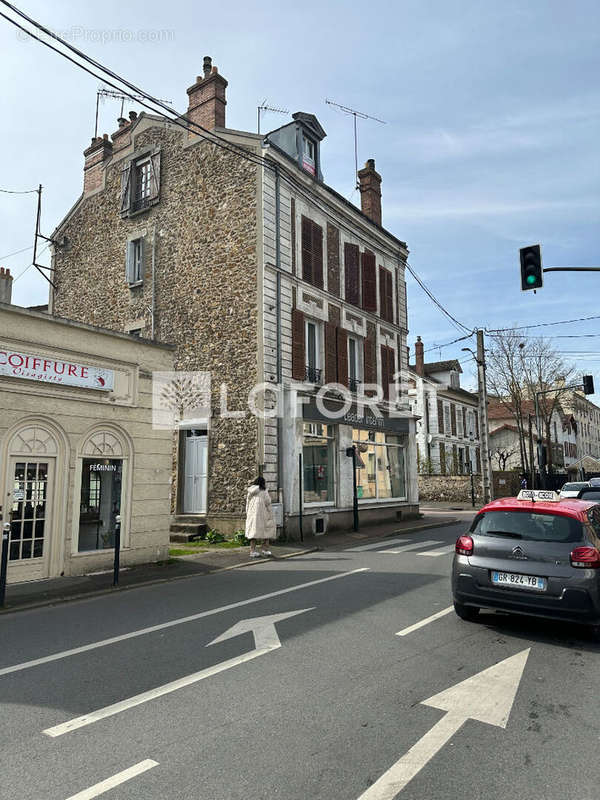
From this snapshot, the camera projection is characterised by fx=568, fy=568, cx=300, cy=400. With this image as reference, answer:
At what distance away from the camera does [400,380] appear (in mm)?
23406

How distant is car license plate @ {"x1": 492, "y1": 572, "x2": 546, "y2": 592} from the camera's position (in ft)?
19.6

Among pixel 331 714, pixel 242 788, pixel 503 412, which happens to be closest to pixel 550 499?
pixel 331 714

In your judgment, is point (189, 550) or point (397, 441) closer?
point (189, 550)

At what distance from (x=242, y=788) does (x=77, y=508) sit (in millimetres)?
8149

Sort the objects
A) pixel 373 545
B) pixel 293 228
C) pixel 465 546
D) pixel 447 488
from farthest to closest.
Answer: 1. pixel 447 488
2. pixel 293 228
3. pixel 373 545
4. pixel 465 546

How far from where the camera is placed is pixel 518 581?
6086 millimetres

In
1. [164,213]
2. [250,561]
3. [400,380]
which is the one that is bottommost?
[250,561]

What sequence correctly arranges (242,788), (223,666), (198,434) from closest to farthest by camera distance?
(242,788), (223,666), (198,434)

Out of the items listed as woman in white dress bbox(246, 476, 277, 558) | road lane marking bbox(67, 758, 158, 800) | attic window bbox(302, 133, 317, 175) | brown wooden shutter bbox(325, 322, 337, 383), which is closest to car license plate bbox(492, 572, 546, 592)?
road lane marking bbox(67, 758, 158, 800)

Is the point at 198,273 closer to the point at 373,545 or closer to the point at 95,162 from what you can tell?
the point at 95,162

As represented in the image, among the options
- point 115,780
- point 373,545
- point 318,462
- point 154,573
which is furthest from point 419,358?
point 115,780

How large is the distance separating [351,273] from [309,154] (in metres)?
4.48

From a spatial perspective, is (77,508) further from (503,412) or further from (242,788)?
(503,412)

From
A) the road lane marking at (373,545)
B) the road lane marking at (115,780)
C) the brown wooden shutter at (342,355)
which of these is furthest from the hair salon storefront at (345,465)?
the road lane marking at (115,780)
